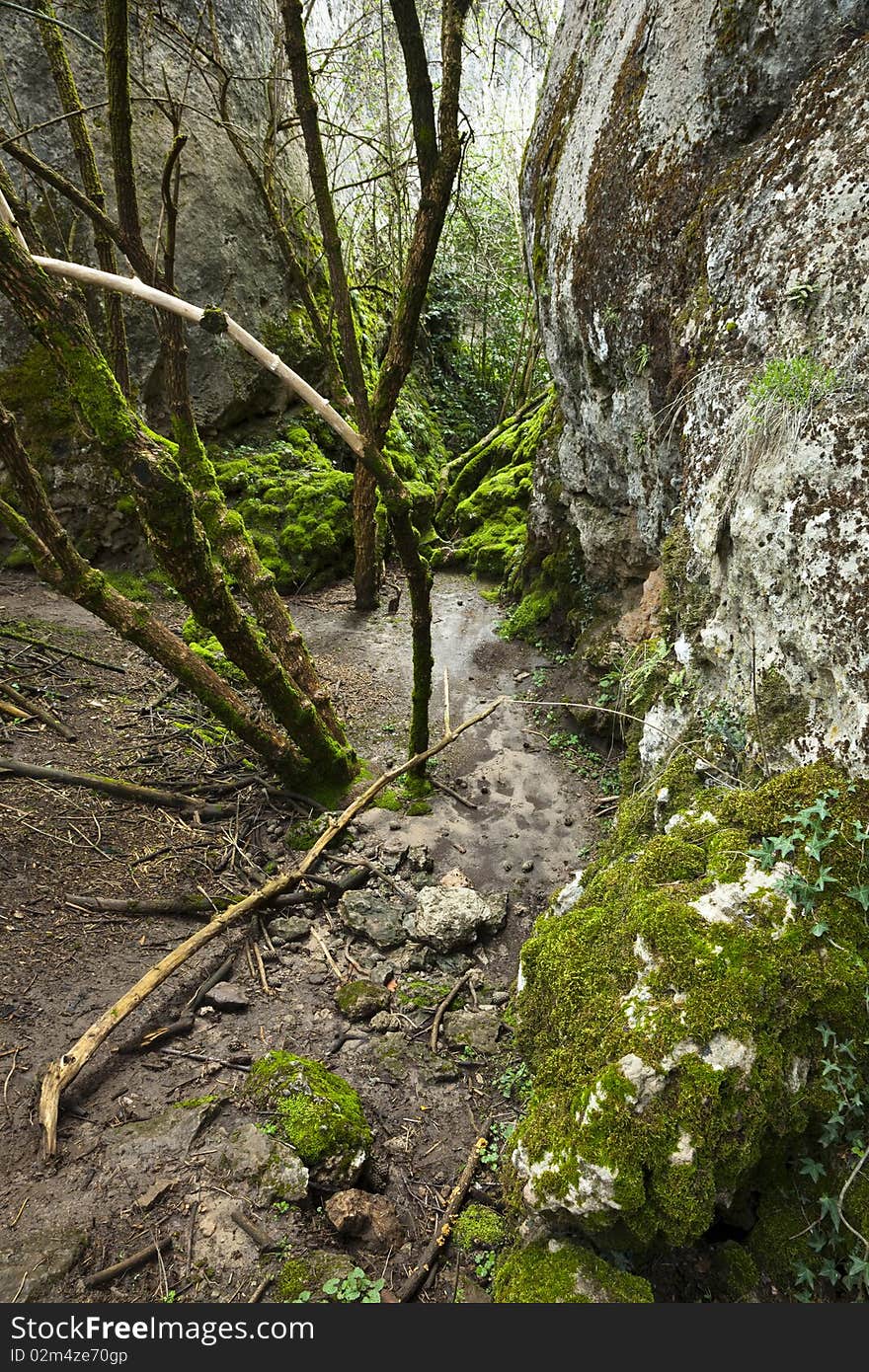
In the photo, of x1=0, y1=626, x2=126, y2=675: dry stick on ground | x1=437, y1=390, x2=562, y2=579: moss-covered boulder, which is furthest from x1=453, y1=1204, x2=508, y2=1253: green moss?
x1=437, y1=390, x2=562, y2=579: moss-covered boulder

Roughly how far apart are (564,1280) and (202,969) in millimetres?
2731

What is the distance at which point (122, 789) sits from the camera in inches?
208

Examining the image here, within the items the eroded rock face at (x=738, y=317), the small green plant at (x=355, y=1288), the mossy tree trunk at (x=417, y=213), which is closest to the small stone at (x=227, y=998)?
the small green plant at (x=355, y=1288)

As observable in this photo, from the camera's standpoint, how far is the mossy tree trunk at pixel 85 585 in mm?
4734

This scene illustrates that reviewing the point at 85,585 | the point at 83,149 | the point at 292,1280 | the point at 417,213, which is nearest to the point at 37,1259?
the point at 292,1280

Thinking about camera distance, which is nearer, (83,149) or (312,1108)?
(312,1108)

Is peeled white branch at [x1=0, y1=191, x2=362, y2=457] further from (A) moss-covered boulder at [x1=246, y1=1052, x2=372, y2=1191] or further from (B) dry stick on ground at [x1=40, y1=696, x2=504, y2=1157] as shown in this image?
(A) moss-covered boulder at [x1=246, y1=1052, x2=372, y2=1191]

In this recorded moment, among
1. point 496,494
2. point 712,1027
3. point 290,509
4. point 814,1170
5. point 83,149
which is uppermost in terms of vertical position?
point 83,149

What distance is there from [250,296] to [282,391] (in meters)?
1.68

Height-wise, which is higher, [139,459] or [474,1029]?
[139,459]

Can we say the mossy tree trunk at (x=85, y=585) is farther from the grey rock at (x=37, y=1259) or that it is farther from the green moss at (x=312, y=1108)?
the grey rock at (x=37, y=1259)

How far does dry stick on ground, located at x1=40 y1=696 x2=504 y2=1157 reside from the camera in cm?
292

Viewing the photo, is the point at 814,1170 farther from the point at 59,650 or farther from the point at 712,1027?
the point at 59,650

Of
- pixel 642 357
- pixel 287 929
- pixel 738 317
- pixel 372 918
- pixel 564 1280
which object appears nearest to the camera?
pixel 564 1280
